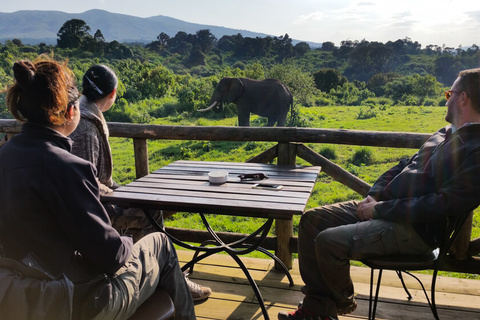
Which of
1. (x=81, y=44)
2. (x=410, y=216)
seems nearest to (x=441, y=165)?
(x=410, y=216)

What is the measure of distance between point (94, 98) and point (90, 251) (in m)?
1.30

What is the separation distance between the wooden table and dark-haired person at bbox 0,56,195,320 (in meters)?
0.54

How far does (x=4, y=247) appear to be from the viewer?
1.48 metres

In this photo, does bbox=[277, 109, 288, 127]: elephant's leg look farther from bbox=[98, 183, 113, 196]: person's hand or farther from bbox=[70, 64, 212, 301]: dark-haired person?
bbox=[98, 183, 113, 196]: person's hand

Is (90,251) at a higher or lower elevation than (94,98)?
lower

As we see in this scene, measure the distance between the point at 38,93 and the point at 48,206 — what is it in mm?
405

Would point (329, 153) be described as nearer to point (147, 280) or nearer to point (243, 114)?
point (243, 114)

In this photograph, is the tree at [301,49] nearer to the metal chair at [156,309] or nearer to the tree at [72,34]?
the tree at [72,34]

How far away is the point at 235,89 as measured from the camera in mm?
12344

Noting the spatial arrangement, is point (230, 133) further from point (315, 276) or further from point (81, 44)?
point (81, 44)

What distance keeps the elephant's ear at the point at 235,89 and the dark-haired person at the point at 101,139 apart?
9813 mm

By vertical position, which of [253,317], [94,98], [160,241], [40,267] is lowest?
[253,317]

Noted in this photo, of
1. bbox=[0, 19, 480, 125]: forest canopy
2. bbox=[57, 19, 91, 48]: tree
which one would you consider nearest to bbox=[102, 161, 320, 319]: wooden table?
bbox=[0, 19, 480, 125]: forest canopy

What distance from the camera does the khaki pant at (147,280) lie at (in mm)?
1627
